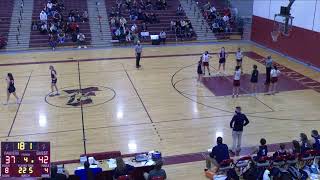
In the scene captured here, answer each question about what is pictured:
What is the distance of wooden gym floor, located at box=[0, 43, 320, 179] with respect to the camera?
13430 mm

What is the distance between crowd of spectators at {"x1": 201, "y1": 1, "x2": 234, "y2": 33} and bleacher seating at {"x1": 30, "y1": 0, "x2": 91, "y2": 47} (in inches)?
416

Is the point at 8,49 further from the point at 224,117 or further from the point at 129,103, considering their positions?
the point at 224,117

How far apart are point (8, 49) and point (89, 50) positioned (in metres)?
5.81

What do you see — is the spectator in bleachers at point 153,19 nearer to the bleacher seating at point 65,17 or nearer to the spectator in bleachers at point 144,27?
the spectator in bleachers at point 144,27

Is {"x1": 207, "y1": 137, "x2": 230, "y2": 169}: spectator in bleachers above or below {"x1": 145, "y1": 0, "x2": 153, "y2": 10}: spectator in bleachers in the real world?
below

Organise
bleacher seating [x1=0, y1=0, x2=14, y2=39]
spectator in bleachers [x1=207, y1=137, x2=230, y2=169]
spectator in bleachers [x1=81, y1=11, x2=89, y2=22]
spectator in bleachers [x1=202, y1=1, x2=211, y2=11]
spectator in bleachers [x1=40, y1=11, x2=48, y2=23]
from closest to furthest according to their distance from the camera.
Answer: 1. spectator in bleachers [x1=207, y1=137, x2=230, y2=169]
2. bleacher seating [x1=0, y1=0, x2=14, y2=39]
3. spectator in bleachers [x1=40, y1=11, x2=48, y2=23]
4. spectator in bleachers [x1=81, y1=11, x2=89, y2=22]
5. spectator in bleachers [x1=202, y1=1, x2=211, y2=11]

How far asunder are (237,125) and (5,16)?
26.2 metres

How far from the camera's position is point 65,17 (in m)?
32.6

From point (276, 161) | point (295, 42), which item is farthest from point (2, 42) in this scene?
point (276, 161)

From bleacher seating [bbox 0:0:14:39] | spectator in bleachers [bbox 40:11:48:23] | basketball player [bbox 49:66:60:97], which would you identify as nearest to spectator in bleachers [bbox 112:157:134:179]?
basketball player [bbox 49:66:60:97]

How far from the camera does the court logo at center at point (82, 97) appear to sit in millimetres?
17077

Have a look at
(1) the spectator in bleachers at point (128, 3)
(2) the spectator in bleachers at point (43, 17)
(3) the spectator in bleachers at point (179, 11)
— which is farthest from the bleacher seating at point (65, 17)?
(3) the spectator in bleachers at point (179, 11)

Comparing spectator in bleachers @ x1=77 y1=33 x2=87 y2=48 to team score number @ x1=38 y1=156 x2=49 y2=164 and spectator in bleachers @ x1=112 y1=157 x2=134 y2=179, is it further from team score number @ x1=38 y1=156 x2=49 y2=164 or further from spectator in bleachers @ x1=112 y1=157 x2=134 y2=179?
team score number @ x1=38 y1=156 x2=49 y2=164

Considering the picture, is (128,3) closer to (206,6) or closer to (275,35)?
(206,6)
